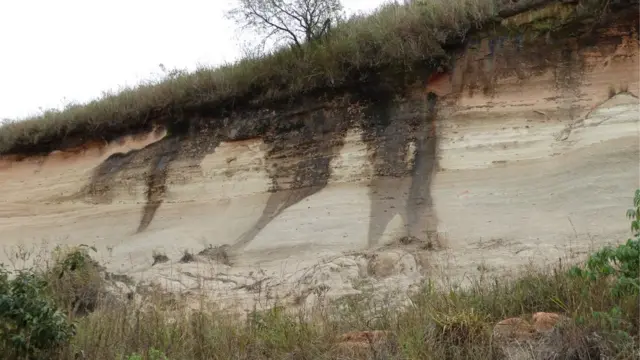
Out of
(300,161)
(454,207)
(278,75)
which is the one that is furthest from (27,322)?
(278,75)

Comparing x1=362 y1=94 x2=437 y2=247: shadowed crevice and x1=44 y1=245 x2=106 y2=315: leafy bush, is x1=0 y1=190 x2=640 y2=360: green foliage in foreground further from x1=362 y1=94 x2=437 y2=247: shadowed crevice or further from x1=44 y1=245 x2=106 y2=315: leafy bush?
x1=362 y1=94 x2=437 y2=247: shadowed crevice

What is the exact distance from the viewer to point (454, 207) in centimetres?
771

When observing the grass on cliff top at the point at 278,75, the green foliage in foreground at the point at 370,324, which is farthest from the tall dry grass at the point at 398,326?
the grass on cliff top at the point at 278,75

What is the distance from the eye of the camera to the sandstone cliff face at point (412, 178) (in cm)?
709

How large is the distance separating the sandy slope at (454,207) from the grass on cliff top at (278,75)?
1.00 metres

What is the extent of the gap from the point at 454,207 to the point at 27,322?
16.9 ft

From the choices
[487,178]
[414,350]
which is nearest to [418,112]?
[487,178]

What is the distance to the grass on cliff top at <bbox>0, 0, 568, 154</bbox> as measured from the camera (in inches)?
344

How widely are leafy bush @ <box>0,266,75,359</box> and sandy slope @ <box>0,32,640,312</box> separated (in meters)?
2.48

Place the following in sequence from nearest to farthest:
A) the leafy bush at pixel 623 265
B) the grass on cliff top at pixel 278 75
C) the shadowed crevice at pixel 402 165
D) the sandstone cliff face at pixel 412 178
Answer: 1. the leafy bush at pixel 623 265
2. the sandstone cliff face at pixel 412 178
3. the shadowed crevice at pixel 402 165
4. the grass on cliff top at pixel 278 75

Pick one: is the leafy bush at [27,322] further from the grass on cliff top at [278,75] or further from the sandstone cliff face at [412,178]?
the grass on cliff top at [278,75]

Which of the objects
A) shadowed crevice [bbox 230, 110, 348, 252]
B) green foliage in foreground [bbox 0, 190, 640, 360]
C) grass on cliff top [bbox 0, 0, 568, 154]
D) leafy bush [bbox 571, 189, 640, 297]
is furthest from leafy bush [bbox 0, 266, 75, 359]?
grass on cliff top [bbox 0, 0, 568, 154]

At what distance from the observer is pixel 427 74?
8.76m

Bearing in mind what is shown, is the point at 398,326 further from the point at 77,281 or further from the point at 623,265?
the point at 77,281
